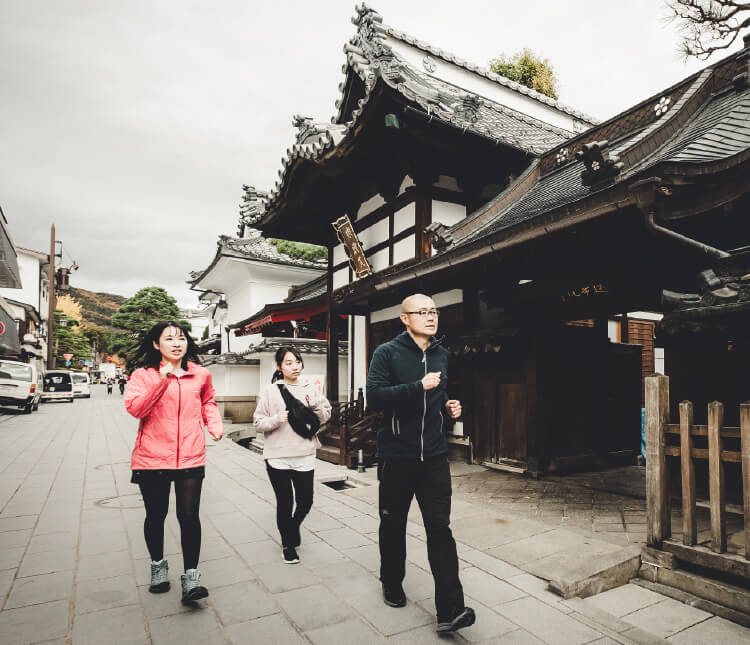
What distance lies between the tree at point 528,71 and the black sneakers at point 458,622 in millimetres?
18748

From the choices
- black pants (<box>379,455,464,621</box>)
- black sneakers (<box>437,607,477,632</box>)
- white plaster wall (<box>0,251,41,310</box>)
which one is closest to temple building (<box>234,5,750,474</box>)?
black pants (<box>379,455,464,621</box>)

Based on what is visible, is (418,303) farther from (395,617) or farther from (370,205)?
(370,205)

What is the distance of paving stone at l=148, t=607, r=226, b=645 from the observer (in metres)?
2.76

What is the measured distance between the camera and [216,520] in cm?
533

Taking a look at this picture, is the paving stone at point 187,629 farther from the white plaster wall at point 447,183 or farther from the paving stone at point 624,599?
the white plaster wall at point 447,183

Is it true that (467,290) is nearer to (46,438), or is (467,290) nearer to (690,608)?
(690,608)

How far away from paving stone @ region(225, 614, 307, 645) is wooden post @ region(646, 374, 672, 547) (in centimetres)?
271

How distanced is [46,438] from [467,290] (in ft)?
39.4

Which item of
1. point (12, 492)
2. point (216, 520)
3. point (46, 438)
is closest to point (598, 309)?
point (216, 520)

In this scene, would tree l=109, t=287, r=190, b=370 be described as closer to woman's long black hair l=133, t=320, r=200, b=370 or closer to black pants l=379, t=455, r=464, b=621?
woman's long black hair l=133, t=320, r=200, b=370

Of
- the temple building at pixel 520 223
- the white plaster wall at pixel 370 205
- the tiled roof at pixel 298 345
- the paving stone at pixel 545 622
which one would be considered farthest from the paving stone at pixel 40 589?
the tiled roof at pixel 298 345

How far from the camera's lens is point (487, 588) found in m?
3.46

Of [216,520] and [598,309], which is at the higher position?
[598,309]

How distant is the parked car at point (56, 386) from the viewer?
30.2m
